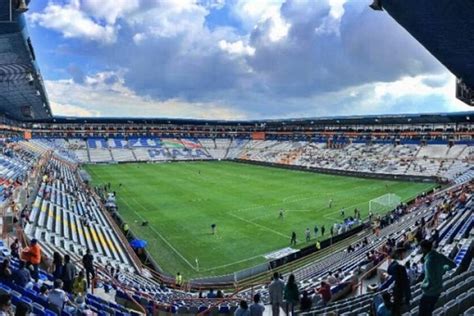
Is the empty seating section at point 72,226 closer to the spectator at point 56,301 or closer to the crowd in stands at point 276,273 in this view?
the crowd in stands at point 276,273

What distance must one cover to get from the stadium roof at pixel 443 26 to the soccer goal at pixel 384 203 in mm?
13786

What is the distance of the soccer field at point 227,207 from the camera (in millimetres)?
25373

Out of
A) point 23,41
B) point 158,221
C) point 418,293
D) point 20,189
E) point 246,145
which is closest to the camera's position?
point 418,293

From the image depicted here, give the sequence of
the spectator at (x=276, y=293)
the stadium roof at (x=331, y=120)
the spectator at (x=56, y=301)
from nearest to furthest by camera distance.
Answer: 1. the spectator at (x=56, y=301)
2. the spectator at (x=276, y=293)
3. the stadium roof at (x=331, y=120)

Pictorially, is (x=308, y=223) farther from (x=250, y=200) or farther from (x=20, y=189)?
(x=20, y=189)

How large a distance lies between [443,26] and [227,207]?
2403 centimetres

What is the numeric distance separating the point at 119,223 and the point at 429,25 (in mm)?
22214

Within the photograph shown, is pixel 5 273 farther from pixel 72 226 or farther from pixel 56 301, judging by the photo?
pixel 72 226

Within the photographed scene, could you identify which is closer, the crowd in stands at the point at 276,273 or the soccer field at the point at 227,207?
the crowd in stands at the point at 276,273

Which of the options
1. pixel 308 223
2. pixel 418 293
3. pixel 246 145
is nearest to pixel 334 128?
pixel 246 145

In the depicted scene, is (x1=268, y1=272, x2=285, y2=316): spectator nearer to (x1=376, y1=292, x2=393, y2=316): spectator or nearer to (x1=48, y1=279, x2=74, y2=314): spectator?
(x1=376, y1=292, x2=393, y2=316): spectator

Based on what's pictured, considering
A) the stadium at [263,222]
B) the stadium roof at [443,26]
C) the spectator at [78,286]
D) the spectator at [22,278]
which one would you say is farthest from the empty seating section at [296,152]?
the spectator at [22,278]

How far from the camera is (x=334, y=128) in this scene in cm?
8656

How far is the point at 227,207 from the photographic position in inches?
1478
